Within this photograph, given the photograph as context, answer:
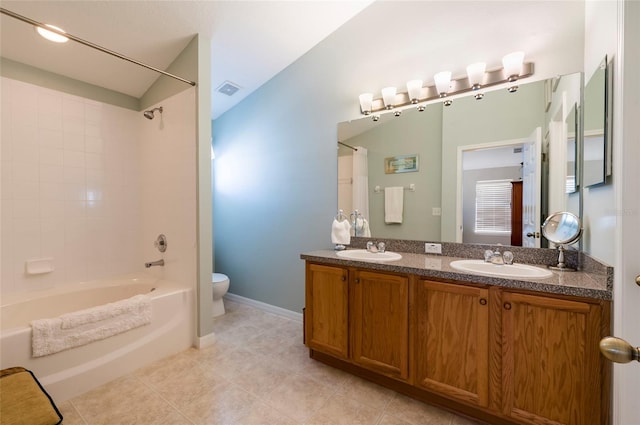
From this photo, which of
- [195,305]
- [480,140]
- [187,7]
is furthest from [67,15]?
[480,140]

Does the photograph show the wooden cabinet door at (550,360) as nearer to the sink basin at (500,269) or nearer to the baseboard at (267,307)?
the sink basin at (500,269)

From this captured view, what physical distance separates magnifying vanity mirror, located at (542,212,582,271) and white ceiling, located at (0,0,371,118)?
2.18 metres

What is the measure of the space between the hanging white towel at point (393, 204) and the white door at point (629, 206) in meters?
1.29

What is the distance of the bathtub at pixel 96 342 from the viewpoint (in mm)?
1576

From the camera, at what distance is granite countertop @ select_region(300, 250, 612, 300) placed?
45.3 inches

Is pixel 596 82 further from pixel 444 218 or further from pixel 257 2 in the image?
pixel 257 2

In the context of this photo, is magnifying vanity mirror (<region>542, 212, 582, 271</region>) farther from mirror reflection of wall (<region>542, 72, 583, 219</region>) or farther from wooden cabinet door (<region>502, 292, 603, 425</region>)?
wooden cabinet door (<region>502, 292, 603, 425</region>)

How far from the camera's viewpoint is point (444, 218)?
1975 millimetres

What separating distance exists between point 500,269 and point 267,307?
237cm

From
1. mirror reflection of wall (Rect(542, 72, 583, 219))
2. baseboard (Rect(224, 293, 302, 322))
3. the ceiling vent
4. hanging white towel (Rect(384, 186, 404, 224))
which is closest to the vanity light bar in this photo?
mirror reflection of wall (Rect(542, 72, 583, 219))

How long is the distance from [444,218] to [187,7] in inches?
95.1

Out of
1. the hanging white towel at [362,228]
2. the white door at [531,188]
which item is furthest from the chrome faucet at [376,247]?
the white door at [531,188]

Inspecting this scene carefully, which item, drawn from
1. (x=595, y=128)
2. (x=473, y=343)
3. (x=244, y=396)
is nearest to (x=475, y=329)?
(x=473, y=343)

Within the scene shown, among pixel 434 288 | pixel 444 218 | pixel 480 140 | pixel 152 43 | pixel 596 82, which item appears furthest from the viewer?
pixel 152 43
